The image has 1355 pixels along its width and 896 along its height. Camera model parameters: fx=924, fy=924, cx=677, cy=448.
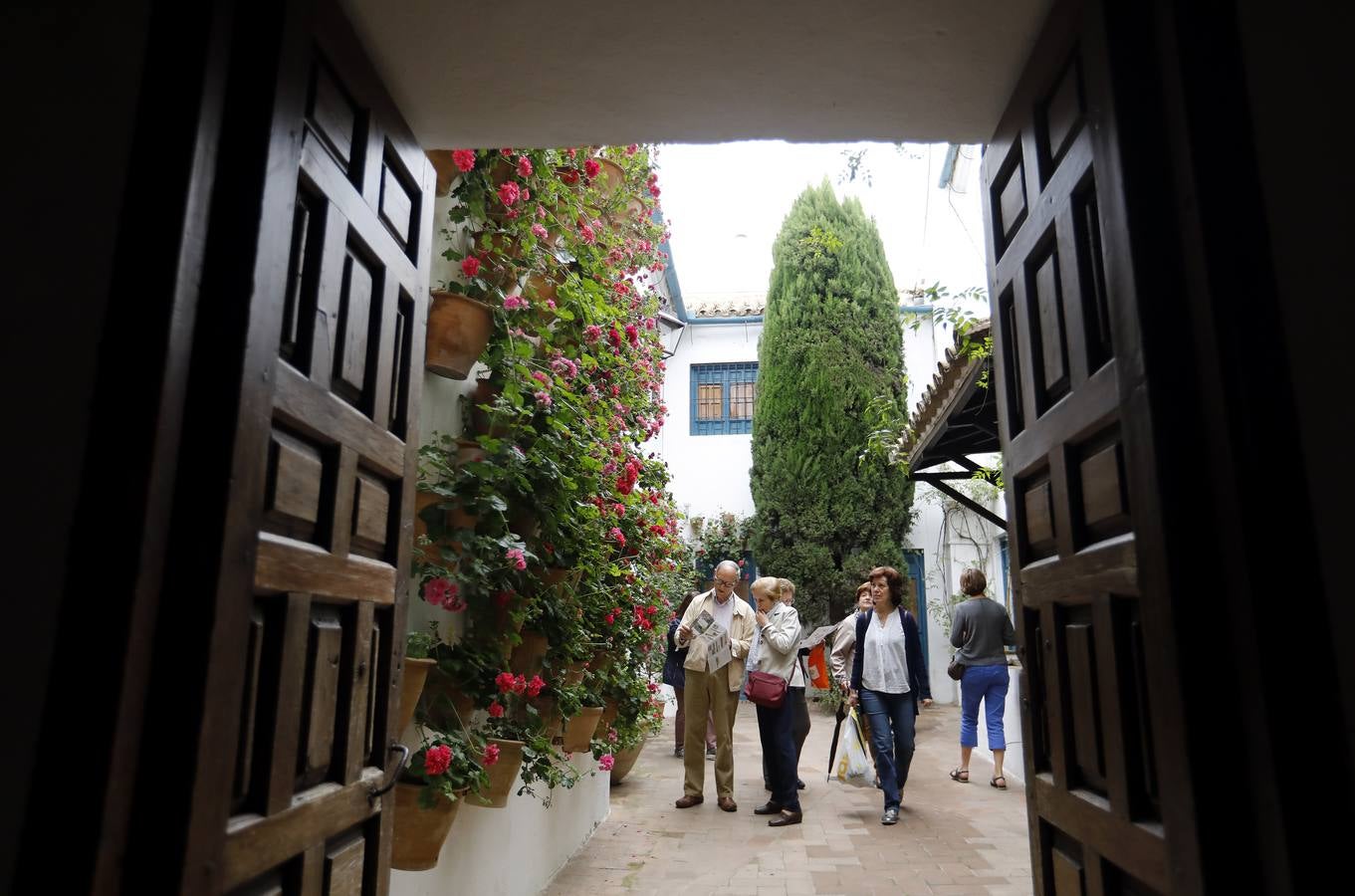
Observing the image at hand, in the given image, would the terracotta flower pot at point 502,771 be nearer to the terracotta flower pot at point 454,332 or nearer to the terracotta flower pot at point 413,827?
the terracotta flower pot at point 413,827

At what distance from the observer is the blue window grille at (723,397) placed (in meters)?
15.2

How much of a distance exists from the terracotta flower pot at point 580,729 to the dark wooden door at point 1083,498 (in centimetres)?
259

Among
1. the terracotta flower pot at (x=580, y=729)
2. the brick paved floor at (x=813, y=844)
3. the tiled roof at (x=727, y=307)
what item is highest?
the tiled roof at (x=727, y=307)

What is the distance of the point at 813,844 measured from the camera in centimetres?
557

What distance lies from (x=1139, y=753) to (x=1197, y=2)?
1.36m

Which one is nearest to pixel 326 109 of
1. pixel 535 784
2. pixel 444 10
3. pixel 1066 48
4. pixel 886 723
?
pixel 444 10

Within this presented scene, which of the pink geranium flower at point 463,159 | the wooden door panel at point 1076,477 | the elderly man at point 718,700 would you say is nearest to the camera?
the wooden door panel at point 1076,477

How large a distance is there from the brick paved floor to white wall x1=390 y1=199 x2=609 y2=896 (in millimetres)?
234

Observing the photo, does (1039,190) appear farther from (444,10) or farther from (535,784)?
(535,784)

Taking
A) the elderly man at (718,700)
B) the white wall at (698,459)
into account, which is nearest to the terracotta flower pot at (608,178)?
the elderly man at (718,700)

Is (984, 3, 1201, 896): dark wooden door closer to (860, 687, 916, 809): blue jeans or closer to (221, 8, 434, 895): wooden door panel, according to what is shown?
(221, 8, 434, 895): wooden door panel

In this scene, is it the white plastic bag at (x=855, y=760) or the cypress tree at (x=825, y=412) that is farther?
the cypress tree at (x=825, y=412)

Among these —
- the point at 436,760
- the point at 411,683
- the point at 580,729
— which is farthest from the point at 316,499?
the point at 580,729

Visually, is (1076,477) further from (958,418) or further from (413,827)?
(958,418)
